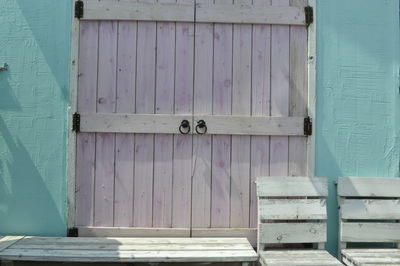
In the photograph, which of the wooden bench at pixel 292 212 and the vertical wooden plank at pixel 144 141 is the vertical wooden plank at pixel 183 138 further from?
the wooden bench at pixel 292 212

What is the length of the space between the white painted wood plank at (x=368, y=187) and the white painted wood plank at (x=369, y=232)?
229mm

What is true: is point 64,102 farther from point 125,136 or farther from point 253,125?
point 253,125

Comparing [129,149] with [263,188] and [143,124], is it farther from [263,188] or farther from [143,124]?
[263,188]

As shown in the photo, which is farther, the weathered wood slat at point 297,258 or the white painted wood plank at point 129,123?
the white painted wood plank at point 129,123

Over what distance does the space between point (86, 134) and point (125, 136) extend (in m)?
0.31

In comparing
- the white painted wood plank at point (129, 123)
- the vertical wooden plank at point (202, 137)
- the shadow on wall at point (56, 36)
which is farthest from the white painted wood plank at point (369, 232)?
the shadow on wall at point (56, 36)

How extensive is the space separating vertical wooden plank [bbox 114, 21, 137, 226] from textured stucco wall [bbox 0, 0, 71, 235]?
1.35 ft

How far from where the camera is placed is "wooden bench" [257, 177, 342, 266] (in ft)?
10.8

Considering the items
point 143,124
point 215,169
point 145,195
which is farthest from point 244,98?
point 145,195

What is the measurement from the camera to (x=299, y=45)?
3533mm

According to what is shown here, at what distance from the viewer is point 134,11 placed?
11.4 ft

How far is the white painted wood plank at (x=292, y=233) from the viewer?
329 cm

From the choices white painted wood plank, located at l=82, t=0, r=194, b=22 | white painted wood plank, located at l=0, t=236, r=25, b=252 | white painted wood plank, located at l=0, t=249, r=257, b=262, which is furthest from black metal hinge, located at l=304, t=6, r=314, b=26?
white painted wood plank, located at l=0, t=236, r=25, b=252

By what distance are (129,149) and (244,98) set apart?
992mm
